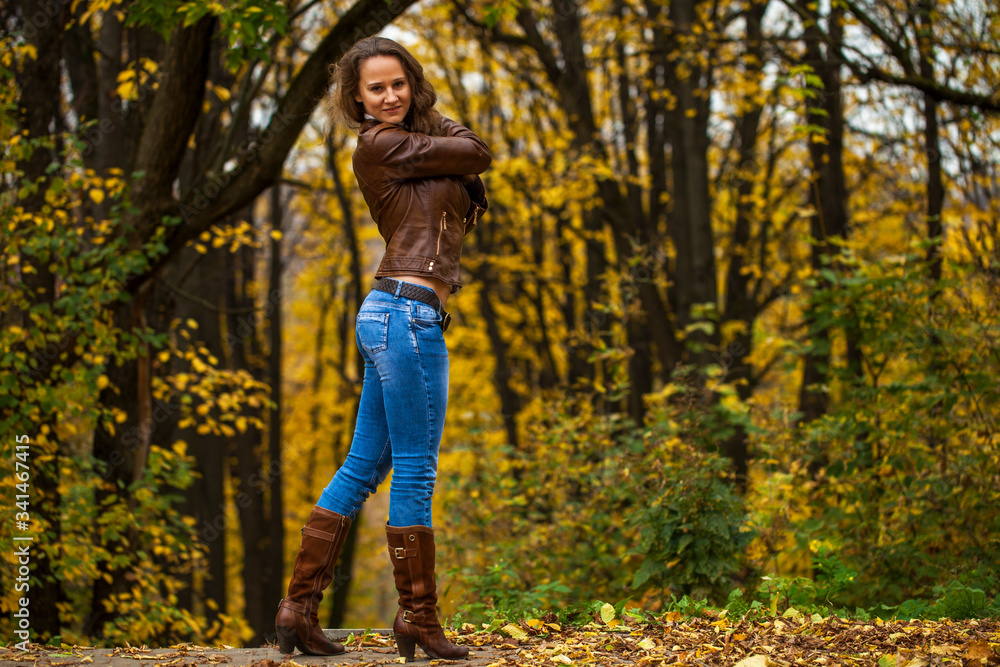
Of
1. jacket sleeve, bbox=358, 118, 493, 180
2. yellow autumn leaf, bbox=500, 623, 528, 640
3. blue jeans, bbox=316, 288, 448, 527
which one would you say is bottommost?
yellow autumn leaf, bbox=500, 623, 528, 640

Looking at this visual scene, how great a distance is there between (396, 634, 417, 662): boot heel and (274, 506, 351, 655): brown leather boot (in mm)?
345

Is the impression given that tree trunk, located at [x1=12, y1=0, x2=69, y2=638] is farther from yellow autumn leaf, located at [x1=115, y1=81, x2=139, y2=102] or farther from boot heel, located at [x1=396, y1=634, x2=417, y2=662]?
boot heel, located at [x1=396, y1=634, x2=417, y2=662]

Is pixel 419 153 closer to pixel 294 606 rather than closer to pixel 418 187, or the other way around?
pixel 418 187

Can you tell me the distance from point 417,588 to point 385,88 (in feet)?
6.04

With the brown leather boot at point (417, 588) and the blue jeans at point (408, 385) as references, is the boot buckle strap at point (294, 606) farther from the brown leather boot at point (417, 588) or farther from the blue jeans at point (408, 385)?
the blue jeans at point (408, 385)

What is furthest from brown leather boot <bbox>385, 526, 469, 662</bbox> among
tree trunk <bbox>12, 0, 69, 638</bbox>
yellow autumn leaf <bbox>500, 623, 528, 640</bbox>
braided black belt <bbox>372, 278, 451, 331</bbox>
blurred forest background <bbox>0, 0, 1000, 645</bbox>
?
tree trunk <bbox>12, 0, 69, 638</bbox>

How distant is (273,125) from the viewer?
5.21 m

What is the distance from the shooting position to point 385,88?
10.2 feet

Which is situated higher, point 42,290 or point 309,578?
point 42,290

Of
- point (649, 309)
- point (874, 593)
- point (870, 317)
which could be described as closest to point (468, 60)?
point (649, 309)

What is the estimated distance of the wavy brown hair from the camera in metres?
3.13

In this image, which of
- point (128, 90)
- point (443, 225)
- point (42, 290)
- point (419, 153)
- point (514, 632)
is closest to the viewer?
point (419, 153)

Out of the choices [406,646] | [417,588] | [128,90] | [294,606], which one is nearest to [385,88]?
[417,588]

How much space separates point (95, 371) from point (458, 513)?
9.59 feet
